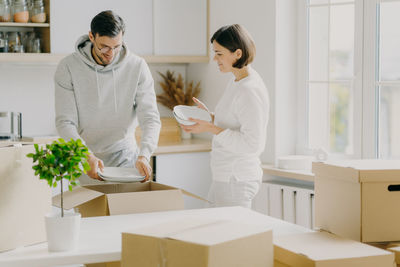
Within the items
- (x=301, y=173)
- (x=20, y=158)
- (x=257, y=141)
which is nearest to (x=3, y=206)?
(x=20, y=158)

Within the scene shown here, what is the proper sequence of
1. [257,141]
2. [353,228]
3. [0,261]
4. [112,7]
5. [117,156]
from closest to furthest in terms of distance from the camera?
[0,261]
[353,228]
[257,141]
[117,156]
[112,7]

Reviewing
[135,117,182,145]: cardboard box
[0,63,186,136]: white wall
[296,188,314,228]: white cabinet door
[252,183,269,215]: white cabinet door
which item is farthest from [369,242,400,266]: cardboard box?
[0,63,186,136]: white wall

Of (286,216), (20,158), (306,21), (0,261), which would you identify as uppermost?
(306,21)

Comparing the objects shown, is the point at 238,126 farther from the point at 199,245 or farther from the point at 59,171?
the point at 199,245

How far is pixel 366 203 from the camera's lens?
182 cm

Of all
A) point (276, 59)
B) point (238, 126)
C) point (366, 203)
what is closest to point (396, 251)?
point (366, 203)

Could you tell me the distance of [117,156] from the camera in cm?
286

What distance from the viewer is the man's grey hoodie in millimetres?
2701

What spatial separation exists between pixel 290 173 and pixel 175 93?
4.39 ft

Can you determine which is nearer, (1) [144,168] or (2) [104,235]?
(2) [104,235]

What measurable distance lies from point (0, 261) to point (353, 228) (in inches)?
40.7

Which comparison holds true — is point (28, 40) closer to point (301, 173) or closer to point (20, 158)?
point (301, 173)

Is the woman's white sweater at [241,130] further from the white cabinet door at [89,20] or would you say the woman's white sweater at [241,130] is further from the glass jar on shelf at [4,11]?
the glass jar on shelf at [4,11]

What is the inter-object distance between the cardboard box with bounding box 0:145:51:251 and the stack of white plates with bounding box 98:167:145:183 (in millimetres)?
592
